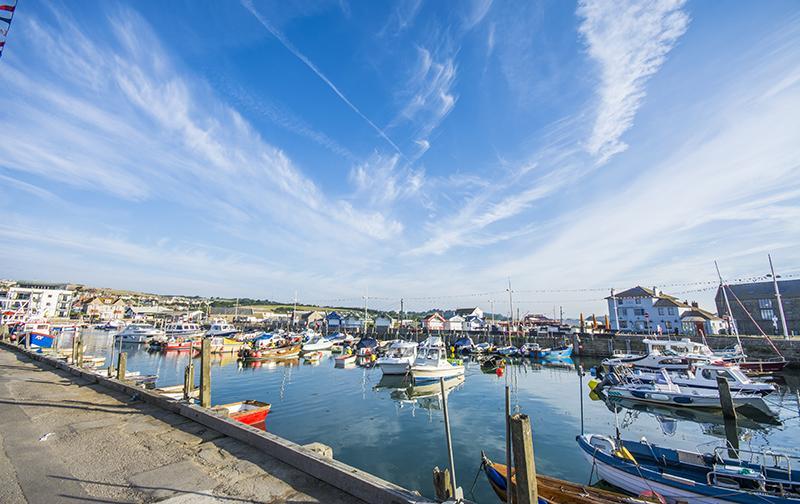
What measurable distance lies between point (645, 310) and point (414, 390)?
56393 millimetres

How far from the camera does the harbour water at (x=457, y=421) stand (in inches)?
547

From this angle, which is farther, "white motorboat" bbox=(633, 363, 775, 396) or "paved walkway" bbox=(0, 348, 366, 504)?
"white motorboat" bbox=(633, 363, 775, 396)

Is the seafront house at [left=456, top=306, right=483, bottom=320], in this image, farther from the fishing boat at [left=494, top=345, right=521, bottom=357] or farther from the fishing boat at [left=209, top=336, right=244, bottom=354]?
the fishing boat at [left=209, top=336, right=244, bottom=354]

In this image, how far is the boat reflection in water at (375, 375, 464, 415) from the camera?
24087 mm

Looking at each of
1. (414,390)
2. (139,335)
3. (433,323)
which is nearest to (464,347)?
(433,323)

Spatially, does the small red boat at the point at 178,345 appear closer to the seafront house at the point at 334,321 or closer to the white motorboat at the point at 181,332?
the white motorboat at the point at 181,332

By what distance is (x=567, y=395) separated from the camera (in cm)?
2656

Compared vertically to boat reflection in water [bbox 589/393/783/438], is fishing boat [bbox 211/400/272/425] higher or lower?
higher

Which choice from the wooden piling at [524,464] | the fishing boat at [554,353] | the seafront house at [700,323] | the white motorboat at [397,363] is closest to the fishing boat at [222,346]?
the white motorboat at [397,363]

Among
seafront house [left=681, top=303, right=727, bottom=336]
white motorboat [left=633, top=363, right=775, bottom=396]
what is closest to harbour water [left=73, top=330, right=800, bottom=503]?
white motorboat [left=633, top=363, right=775, bottom=396]

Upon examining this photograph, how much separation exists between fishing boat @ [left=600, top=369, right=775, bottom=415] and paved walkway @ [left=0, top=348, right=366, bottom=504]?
2628 centimetres

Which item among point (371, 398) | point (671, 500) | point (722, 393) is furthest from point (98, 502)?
point (722, 393)

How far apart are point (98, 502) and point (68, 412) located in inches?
301

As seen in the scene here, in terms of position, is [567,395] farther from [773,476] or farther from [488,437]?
[773,476]
